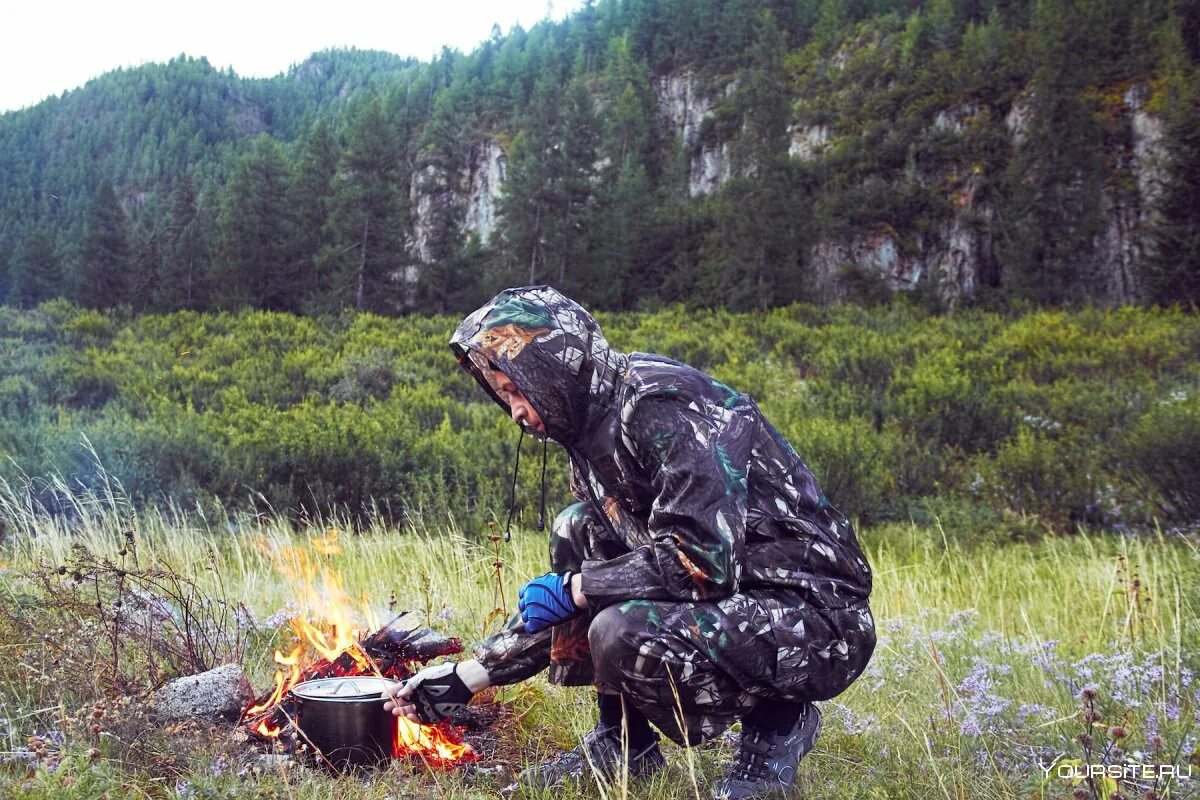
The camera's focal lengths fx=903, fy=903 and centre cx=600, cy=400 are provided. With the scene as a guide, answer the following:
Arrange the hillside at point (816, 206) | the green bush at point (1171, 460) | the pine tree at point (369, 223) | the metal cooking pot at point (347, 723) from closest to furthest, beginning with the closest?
1. the metal cooking pot at point (347, 723)
2. the green bush at point (1171, 460)
3. the hillside at point (816, 206)
4. the pine tree at point (369, 223)

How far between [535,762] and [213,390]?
12.2 m

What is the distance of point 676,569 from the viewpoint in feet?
7.12

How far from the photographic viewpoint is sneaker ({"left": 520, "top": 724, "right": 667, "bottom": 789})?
2.57 meters

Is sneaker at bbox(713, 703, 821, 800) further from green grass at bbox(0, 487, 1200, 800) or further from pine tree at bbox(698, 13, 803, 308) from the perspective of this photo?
pine tree at bbox(698, 13, 803, 308)

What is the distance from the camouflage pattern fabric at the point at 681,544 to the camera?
216 centimetres

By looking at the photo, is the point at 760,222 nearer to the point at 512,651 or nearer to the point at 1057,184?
the point at 1057,184

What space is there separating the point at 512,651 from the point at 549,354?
0.77 m

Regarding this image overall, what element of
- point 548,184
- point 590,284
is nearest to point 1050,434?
point 590,284

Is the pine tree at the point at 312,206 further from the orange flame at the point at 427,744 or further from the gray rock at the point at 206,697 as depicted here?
the orange flame at the point at 427,744

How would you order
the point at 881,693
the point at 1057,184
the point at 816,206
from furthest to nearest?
the point at 816,206, the point at 1057,184, the point at 881,693

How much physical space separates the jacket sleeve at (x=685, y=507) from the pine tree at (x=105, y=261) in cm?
2982

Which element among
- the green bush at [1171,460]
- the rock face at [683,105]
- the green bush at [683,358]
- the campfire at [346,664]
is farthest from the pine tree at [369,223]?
the campfire at [346,664]

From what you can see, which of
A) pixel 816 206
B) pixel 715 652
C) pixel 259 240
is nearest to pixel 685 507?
pixel 715 652

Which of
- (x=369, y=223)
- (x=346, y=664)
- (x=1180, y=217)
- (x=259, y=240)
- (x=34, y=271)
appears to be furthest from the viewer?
(x=34, y=271)
